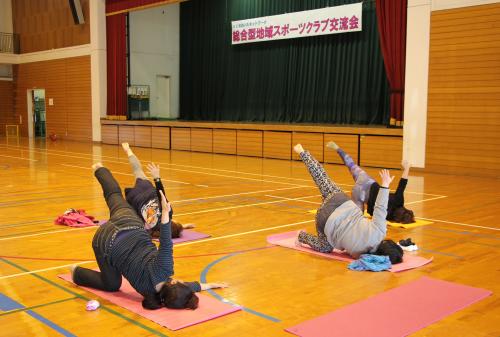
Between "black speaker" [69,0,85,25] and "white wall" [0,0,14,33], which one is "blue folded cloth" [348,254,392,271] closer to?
"black speaker" [69,0,85,25]

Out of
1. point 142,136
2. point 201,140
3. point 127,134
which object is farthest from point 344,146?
point 127,134

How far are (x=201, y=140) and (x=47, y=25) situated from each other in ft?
33.0

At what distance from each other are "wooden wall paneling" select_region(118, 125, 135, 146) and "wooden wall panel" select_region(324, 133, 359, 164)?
7936 millimetres

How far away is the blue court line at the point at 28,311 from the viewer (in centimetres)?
308

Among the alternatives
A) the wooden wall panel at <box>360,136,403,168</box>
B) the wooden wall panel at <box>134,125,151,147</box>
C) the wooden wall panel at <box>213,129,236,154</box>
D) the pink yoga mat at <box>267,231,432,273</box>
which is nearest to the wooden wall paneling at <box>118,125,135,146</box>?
the wooden wall panel at <box>134,125,151,147</box>

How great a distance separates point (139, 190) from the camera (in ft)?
16.0

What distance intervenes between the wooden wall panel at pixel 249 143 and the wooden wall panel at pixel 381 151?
313cm

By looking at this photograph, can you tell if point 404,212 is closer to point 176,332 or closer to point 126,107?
point 176,332

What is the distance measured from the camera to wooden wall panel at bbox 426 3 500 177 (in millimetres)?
10156

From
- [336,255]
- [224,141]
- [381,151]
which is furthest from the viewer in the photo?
[224,141]

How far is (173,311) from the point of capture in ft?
11.1

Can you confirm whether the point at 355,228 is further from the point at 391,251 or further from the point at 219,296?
the point at 219,296

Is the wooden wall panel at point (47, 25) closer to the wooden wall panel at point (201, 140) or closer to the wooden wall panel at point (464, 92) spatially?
the wooden wall panel at point (201, 140)

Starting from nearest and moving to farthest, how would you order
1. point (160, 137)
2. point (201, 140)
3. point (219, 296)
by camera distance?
point (219, 296) < point (201, 140) < point (160, 137)
